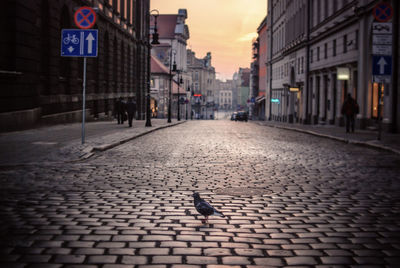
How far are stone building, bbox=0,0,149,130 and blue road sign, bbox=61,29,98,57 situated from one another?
3422 millimetres

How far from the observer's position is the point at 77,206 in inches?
257

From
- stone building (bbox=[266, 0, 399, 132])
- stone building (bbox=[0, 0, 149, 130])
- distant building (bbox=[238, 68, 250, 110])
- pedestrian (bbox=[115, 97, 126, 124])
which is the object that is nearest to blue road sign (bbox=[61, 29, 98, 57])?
stone building (bbox=[0, 0, 149, 130])

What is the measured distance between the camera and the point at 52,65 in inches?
914

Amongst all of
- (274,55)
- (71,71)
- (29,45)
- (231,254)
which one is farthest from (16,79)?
(274,55)

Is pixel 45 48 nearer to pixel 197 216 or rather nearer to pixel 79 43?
pixel 79 43

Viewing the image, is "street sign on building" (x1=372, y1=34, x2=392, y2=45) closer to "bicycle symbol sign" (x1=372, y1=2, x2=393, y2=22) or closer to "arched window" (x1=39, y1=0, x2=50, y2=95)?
"bicycle symbol sign" (x1=372, y1=2, x2=393, y2=22)

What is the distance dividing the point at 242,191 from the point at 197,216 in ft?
5.90

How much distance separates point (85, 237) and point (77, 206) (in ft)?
5.22

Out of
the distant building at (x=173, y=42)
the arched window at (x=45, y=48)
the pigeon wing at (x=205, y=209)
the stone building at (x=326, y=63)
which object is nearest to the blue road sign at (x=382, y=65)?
the stone building at (x=326, y=63)

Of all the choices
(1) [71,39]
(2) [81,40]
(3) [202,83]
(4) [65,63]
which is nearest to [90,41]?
(2) [81,40]

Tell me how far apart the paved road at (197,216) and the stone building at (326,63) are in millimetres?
15791

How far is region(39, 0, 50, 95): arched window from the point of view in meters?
22.4

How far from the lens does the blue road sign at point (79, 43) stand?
47.9 ft

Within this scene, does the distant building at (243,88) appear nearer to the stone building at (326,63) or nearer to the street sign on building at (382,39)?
the stone building at (326,63)
